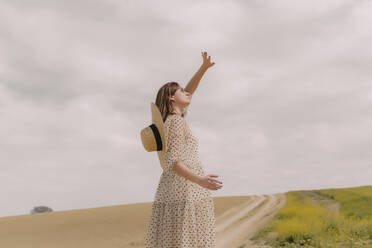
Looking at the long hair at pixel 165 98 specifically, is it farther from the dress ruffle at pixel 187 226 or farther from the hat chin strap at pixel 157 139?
the dress ruffle at pixel 187 226

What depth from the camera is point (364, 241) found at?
1108 cm

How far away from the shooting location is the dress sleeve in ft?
12.5

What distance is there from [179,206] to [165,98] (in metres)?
1.18

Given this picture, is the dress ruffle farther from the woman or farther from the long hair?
the long hair

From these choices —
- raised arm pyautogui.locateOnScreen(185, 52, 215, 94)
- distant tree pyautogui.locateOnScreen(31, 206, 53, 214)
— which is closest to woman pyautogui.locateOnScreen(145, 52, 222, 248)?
raised arm pyautogui.locateOnScreen(185, 52, 215, 94)

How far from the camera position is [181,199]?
Result: 151 inches

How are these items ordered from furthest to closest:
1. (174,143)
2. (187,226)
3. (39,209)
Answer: (39,209) → (174,143) → (187,226)

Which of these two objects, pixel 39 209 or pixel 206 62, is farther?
pixel 39 209

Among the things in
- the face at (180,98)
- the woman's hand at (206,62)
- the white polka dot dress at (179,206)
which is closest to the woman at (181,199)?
the white polka dot dress at (179,206)

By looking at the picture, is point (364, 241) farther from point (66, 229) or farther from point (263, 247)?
point (66, 229)

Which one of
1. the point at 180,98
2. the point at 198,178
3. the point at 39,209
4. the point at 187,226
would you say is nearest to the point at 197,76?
the point at 180,98

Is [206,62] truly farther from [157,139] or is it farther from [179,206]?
[179,206]

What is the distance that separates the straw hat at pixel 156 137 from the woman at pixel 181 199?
0.06 metres

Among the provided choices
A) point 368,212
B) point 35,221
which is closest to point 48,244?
point 35,221
